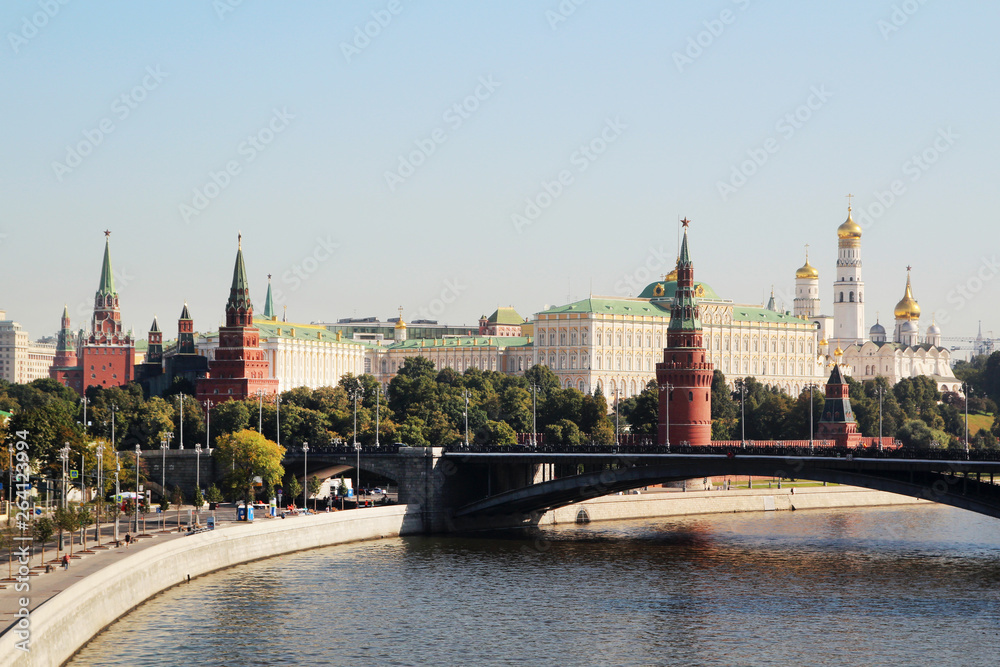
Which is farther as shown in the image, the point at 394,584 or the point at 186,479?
the point at 186,479

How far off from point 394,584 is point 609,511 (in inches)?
1375

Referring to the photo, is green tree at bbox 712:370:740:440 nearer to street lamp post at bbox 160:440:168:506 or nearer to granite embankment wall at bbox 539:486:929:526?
granite embankment wall at bbox 539:486:929:526

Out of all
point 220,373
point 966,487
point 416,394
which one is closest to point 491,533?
point 966,487

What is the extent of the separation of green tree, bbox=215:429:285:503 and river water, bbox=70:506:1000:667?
1621cm

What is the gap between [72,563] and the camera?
193ft

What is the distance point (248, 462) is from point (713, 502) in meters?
31.7

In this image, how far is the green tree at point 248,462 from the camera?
96.6 metres

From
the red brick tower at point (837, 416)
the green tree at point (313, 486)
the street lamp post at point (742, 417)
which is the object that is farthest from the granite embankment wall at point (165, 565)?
the red brick tower at point (837, 416)

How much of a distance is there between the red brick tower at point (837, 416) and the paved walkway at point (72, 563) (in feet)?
253

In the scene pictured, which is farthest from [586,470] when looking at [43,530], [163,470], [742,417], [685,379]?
[43,530]

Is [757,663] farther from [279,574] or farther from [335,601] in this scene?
[279,574]

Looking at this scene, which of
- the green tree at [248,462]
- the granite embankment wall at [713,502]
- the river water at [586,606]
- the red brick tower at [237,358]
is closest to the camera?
the river water at [586,606]

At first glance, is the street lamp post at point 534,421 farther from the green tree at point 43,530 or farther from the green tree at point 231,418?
the green tree at point 43,530

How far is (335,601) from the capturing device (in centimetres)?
6219
